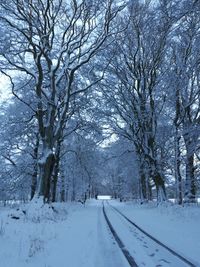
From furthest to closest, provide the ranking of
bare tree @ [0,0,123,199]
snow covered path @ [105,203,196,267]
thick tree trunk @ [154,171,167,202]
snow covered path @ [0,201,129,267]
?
1. thick tree trunk @ [154,171,167,202]
2. bare tree @ [0,0,123,199]
3. snow covered path @ [0,201,129,267]
4. snow covered path @ [105,203,196,267]

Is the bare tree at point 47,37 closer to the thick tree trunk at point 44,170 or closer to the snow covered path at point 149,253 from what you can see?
the thick tree trunk at point 44,170

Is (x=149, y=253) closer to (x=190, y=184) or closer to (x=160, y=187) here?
(x=190, y=184)

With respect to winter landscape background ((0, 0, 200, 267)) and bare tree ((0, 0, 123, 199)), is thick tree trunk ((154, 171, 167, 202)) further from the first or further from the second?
bare tree ((0, 0, 123, 199))

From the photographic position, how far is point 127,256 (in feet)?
22.6

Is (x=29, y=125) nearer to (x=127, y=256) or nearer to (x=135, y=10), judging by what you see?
(x=135, y=10)

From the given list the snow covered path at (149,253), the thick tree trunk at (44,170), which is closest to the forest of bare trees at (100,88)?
the thick tree trunk at (44,170)

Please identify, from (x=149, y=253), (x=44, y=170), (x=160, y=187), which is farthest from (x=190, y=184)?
(x=149, y=253)

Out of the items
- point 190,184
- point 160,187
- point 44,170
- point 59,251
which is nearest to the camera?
point 59,251

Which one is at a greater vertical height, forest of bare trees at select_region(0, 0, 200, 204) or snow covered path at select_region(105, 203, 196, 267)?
forest of bare trees at select_region(0, 0, 200, 204)

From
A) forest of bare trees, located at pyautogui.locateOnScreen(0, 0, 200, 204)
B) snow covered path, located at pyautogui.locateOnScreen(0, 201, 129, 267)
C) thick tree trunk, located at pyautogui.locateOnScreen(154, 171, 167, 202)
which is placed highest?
forest of bare trees, located at pyautogui.locateOnScreen(0, 0, 200, 204)

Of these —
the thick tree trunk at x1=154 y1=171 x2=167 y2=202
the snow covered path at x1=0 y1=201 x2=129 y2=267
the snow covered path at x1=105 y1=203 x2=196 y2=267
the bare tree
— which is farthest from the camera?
the thick tree trunk at x1=154 y1=171 x2=167 y2=202

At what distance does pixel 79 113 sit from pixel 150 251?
66.6 ft

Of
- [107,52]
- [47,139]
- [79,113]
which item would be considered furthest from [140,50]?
[47,139]

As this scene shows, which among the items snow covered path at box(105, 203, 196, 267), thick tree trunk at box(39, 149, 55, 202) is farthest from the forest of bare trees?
snow covered path at box(105, 203, 196, 267)
